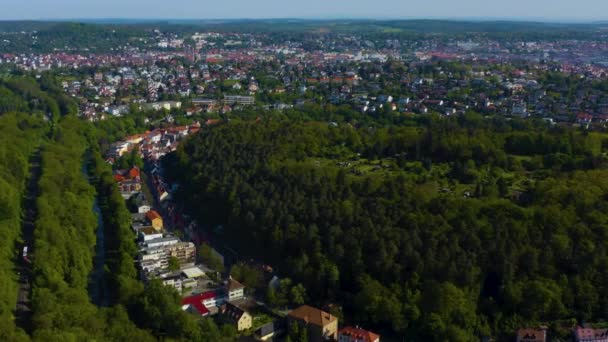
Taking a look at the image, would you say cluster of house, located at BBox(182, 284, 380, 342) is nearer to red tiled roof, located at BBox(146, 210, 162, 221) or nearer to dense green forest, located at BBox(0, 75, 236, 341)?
dense green forest, located at BBox(0, 75, 236, 341)

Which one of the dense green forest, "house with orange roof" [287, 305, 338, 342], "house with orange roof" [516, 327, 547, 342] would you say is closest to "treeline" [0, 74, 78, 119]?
the dense green forest

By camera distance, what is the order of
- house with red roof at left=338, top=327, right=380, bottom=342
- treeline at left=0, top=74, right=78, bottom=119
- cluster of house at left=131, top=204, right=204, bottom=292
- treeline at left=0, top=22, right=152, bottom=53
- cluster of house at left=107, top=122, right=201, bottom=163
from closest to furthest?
house with red roof at left=338, top=327, right=380, bottom=342, cluster of house at left=131, top=204, right=204, bottom=292, cluster of house at left=107, top=122, right=201, bottom=163, treeline at left=0, top=74, right=78, bottom=119, treeline at left=0, top=22, right=152, bottom=53

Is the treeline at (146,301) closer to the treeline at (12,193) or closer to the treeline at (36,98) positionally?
the treeline at (12,193)

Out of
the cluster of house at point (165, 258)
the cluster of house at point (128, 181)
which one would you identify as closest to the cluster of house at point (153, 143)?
the cluster of house at point (128, 181)

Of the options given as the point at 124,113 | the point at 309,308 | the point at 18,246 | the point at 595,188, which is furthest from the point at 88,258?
the point at 124,113

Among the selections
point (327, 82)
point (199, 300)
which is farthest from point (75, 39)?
point (199, 300)

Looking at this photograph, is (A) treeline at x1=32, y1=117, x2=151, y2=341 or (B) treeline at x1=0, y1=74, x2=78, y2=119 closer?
(A) treeline at x1=32, y1=117, x2=151, y2=341

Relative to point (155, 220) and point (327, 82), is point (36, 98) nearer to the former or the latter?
point (327, 82)
